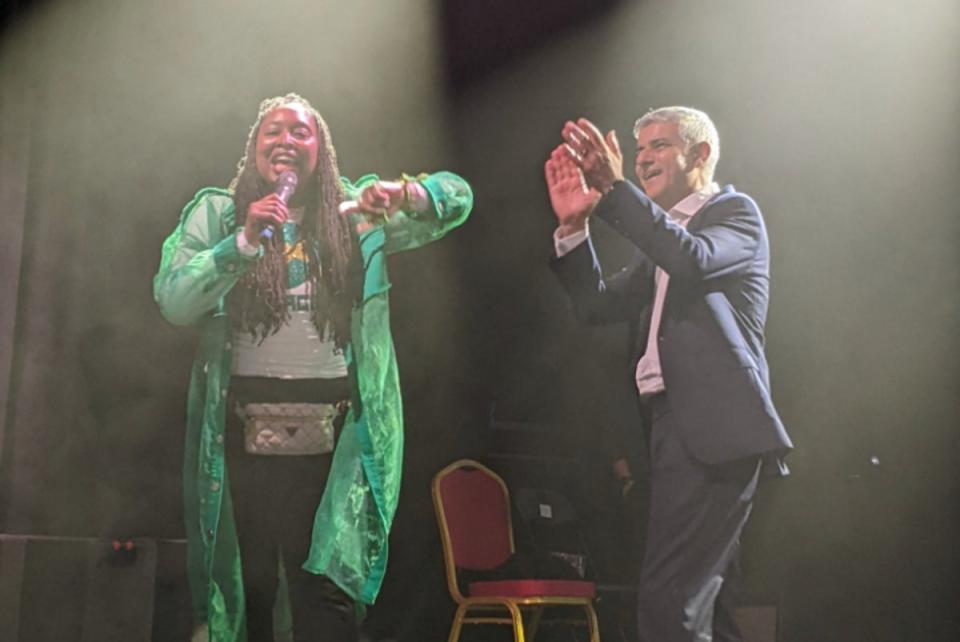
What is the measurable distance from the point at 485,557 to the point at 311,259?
4.07 feet

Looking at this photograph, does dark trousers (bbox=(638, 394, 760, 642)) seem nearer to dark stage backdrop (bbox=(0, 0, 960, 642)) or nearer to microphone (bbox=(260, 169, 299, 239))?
dark stage backdrop (bbox=(0, 0, 960, 642))

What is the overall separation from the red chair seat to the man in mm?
250

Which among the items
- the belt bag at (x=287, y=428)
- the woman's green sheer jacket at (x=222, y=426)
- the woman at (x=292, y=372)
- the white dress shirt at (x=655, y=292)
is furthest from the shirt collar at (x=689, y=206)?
the belt bag at (x=287, y=428)

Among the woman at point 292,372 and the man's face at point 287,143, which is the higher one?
the man's face at point 287,143

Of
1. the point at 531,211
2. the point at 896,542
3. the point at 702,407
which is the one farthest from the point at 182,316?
the point at 896,542

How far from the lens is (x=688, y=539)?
12.1 ft

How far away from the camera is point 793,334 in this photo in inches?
163

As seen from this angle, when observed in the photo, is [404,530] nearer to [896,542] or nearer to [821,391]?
[821,391]

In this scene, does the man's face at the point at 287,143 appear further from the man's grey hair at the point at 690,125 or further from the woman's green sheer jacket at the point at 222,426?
the man's grey hair at the point at 690,125

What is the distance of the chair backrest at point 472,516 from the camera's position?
3.68m

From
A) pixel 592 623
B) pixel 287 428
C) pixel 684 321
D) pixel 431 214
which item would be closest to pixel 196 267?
pixel 287 428

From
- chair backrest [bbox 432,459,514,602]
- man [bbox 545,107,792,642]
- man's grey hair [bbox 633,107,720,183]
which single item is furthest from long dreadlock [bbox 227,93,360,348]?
man's grey hair [bbox 633,107,720,183]

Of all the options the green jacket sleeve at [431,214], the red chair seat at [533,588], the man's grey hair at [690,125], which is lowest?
the red chair seat at [533,588]

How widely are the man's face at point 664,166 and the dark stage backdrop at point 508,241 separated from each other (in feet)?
0.35
